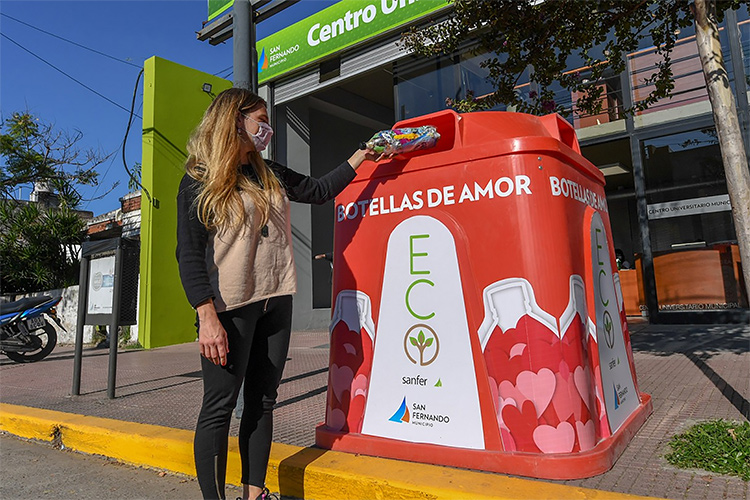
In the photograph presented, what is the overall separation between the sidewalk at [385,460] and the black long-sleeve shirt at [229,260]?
95 centimetres

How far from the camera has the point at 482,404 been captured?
2357 millimetres

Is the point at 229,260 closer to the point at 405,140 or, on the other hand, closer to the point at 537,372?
the point at 405,140

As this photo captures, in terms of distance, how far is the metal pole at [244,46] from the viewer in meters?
3.88

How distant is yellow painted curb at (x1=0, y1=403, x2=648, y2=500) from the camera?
6.87 ft

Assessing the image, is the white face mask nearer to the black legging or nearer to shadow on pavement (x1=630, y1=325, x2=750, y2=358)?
the black legging

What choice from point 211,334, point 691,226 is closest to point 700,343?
point 691,226

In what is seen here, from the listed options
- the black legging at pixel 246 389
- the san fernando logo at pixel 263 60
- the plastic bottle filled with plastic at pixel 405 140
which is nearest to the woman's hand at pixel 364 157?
the plastic bottle filled with plastic at pixel 405 140

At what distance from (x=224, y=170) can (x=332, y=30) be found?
30.8 ft

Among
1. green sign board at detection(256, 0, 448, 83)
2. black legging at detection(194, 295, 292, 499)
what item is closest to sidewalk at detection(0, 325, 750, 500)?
black legging at detection(194, 295, 292, 499)

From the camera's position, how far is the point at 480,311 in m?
2.40

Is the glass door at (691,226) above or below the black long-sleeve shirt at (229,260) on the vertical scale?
above

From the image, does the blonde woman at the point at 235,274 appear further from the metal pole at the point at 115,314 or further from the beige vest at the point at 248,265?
the metal pole at the point at 115,314

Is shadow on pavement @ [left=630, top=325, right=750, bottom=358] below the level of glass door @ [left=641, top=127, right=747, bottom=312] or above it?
below

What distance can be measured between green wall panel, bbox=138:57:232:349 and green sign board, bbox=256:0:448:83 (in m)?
2.06
